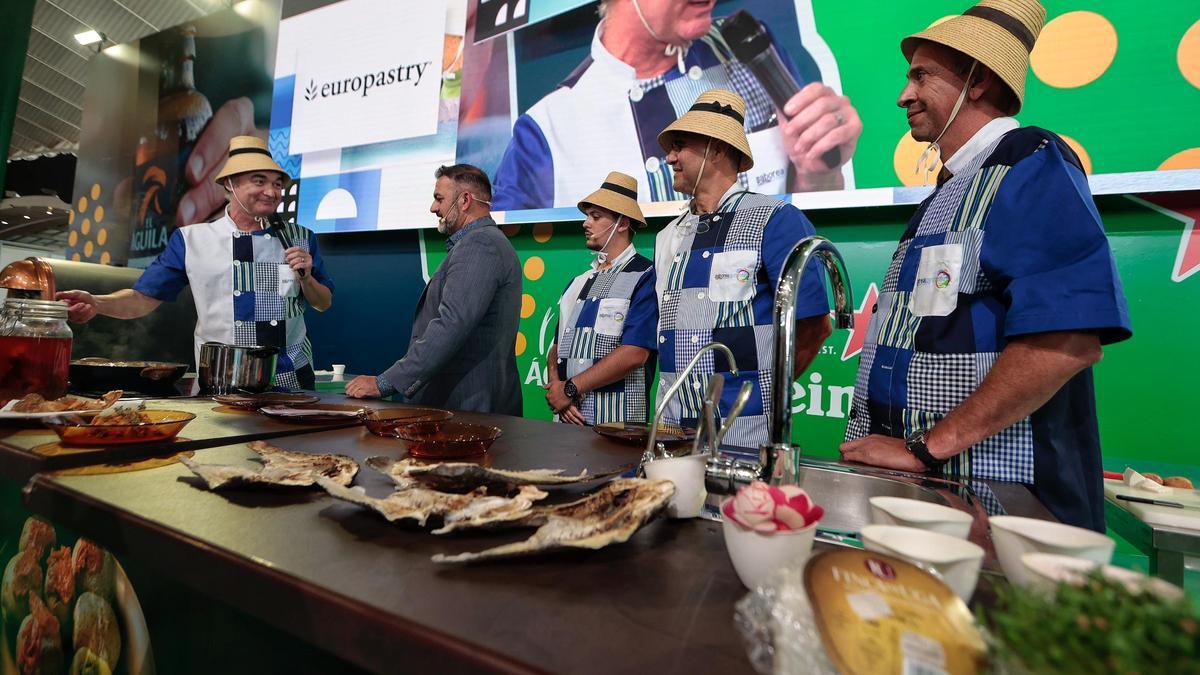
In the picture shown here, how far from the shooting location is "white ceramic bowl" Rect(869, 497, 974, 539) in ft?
1.97

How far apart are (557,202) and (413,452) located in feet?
8.17

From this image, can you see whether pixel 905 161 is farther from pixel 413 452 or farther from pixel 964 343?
pixel 413 452

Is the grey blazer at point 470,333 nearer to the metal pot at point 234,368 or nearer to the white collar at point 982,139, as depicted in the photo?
the metal pot at point 234,368

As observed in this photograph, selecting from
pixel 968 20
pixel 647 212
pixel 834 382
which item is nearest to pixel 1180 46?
pixel 968 20

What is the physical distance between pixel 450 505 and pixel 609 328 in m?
1.90

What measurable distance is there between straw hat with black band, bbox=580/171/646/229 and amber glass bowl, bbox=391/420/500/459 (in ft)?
5.53

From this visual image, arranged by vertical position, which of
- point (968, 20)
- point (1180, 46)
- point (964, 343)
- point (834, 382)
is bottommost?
point (834, 382)

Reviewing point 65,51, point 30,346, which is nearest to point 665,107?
point 30,346

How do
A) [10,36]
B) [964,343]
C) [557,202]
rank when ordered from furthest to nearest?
[557,202] < [10,36] < [964,343]

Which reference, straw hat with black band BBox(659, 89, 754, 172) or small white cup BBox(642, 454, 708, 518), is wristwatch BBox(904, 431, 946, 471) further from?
straw hat with black band BBox(659, 89, 754, 172)

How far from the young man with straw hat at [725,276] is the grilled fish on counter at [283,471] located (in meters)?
1.27

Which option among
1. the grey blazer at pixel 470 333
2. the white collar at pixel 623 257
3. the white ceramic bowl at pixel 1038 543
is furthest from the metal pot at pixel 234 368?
the white ceramic bowl at pixel 1038 543

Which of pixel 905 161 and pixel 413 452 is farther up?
pixel 905 161

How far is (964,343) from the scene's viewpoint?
1.28 m
